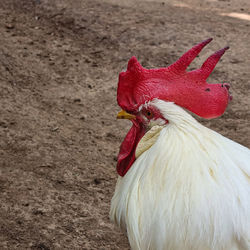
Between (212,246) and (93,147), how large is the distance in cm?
259

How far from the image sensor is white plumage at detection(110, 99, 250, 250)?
2.19m

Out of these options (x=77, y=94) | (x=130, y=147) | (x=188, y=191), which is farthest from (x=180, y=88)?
(x=77, y=94)

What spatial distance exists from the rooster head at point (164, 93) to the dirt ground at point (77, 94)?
1.35 m

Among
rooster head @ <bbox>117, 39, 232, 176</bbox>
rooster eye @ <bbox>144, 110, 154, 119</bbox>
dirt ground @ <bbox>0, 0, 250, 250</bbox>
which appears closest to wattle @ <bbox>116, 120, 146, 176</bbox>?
rooster head @ <bbox>117, 39, 232, 176</bbox>

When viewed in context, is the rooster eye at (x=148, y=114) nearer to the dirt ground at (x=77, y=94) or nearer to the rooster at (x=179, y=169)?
the rooster at (x=179, y=169)

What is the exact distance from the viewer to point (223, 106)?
2613mm

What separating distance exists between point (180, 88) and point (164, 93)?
0.10 meters

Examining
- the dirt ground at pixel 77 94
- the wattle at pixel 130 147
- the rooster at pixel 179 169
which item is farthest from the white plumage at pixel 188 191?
the dirt ground at pixel 77 94

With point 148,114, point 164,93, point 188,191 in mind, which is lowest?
point 188,191

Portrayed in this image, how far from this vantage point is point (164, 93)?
248 cm

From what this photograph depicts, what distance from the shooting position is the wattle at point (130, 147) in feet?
8.53

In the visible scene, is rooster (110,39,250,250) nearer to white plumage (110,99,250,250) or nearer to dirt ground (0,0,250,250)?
white plumage (110,99,250,250)

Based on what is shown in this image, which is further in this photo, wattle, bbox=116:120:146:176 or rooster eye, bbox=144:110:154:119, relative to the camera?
wattle, bbox=116:120:146:176

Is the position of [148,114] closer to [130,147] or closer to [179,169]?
[130,147]
